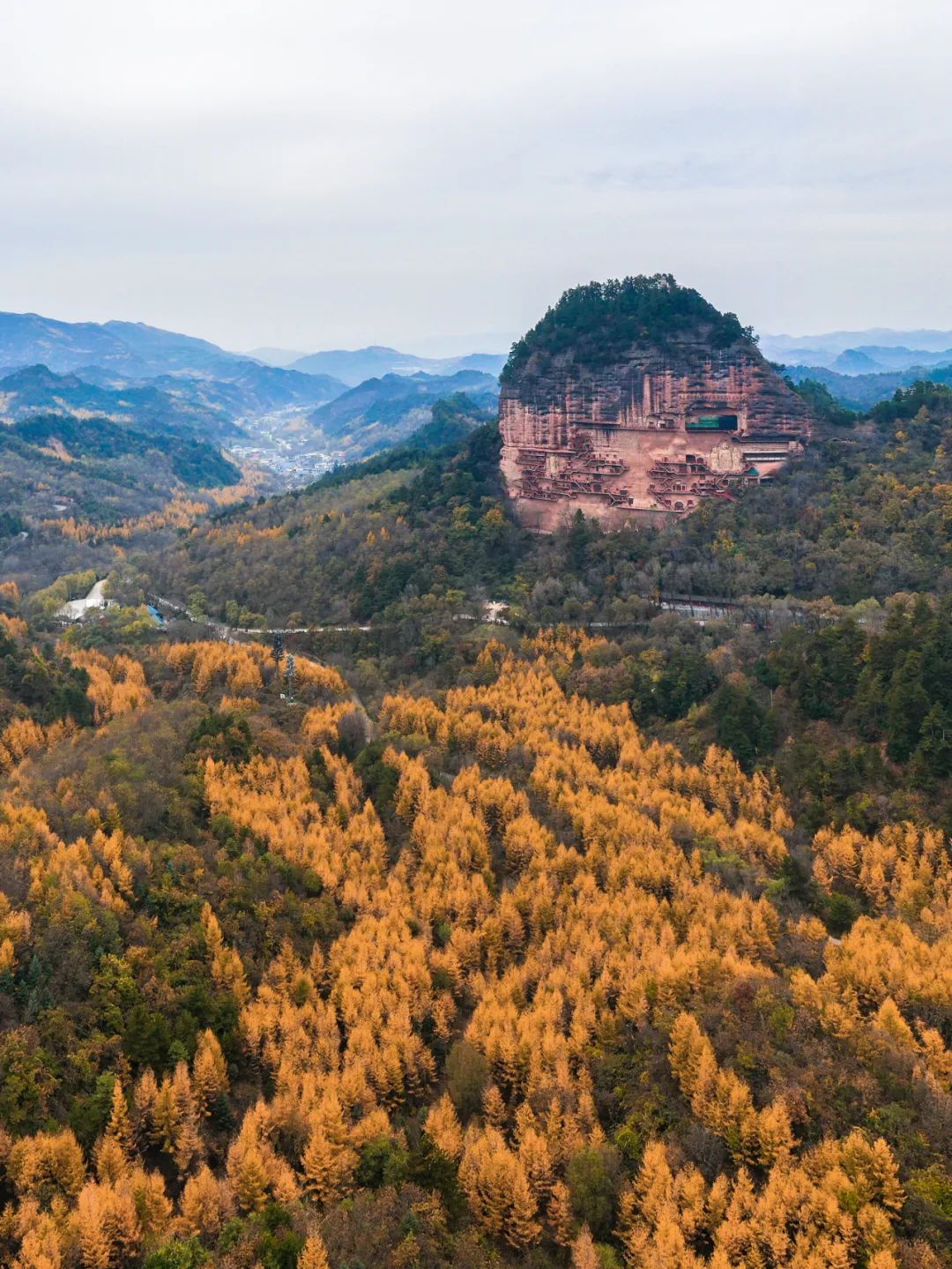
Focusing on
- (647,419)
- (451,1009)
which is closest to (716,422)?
(647,419)

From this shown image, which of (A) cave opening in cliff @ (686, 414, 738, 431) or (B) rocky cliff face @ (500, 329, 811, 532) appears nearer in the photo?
(B) rocky cliff face @ (500, 329, 811, 532)

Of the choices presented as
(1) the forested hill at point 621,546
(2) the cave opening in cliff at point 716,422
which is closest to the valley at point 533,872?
(1) the forested hill at point 621,546

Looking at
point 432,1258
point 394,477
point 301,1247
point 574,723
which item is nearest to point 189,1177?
point 301,1247

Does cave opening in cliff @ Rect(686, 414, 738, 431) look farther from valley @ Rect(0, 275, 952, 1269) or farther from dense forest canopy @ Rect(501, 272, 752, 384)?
Result: dense forest canopy @ Rect(501, 272, 752, 384)

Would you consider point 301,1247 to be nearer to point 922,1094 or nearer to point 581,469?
point 922,1094

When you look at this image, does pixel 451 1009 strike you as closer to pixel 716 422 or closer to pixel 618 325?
pixel 716 422

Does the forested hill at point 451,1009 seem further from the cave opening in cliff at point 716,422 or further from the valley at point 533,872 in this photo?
the cave opening in cliff at point 716,422

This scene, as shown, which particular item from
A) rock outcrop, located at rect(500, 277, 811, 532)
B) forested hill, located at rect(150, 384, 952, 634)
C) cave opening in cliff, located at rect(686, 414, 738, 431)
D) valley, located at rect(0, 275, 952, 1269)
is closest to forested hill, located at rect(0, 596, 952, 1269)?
valley, located at rect(0, 275, 952, 1269)
